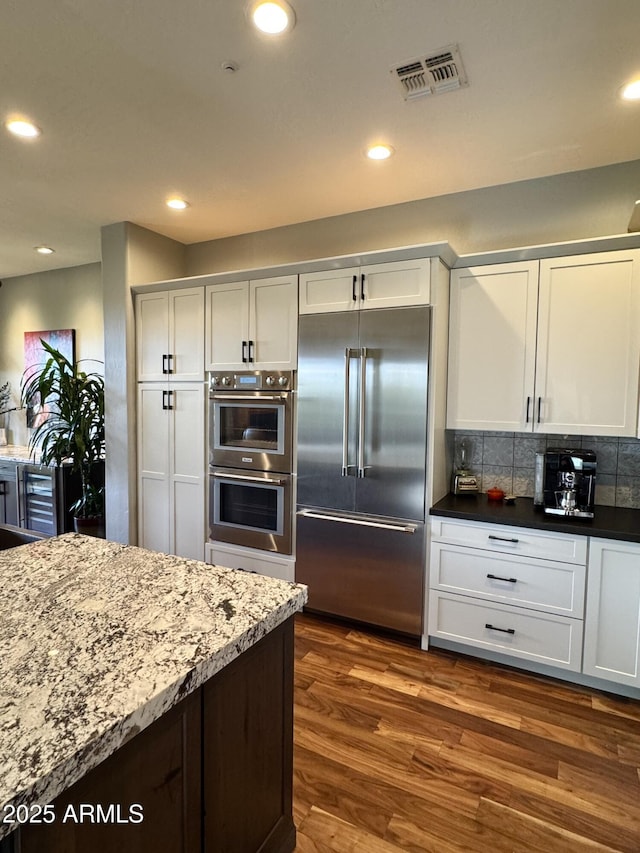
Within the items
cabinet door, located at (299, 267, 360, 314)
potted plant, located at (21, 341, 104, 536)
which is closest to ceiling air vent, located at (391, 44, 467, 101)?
cabinet door, located at (299, 267, 360, 314)

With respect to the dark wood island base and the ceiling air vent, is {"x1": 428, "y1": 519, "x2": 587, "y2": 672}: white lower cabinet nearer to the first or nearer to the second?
the dark wood island base

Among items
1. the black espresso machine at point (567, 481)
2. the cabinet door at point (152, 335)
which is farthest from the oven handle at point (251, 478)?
the black espresso machine at point (567, 481)

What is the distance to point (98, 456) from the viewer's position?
3.96 m

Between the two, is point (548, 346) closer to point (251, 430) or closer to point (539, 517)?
point (539, 517)

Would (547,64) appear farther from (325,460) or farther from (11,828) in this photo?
(11,828)

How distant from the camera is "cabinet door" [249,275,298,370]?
3.02m

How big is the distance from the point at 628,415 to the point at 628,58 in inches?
61.1

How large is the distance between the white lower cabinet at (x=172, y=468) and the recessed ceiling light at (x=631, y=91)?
9.19 ft

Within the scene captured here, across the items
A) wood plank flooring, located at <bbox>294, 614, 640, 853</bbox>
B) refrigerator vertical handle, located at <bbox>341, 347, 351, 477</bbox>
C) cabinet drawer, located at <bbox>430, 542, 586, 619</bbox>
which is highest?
refrigerator vertical handle, located at <bbox>341, 347, 351, 477</bbox>

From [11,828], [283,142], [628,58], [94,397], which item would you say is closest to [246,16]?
[283,142]

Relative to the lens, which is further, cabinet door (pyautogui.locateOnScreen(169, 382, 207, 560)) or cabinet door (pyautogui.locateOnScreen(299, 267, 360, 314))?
cabinet door (pyautogui.locateOnScreen(169, 382, 207, 560))

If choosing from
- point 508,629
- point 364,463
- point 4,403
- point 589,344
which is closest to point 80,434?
point 4,403

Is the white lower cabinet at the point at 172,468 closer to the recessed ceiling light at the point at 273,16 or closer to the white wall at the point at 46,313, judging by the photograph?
the white wall at the point at 46,313

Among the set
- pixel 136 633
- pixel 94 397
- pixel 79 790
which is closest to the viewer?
pixel 79 790
